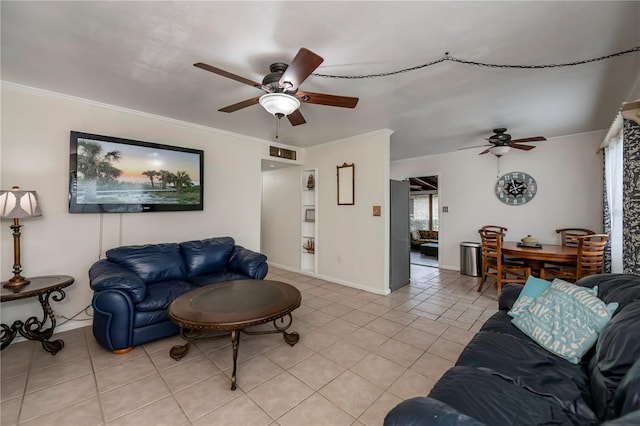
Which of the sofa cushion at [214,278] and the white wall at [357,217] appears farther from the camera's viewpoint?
the white wall at [357,217]

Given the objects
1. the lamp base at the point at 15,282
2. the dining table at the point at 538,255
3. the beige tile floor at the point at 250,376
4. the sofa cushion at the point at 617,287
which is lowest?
the beige tile floor at the point at 250,376

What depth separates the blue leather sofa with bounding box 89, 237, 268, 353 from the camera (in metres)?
2.38

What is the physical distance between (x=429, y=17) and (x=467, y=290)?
413cm

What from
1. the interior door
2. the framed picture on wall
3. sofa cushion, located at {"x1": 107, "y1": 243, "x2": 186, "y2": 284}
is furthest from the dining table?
sofa cushion, located at {"x1": 107, "y1": 243, "x2": 186, "y2": 284}

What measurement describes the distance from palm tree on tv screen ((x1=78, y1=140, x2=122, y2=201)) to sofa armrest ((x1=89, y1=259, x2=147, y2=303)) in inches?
40.0

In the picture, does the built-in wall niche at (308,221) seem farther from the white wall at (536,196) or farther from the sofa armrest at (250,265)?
the white wall at (536,196)

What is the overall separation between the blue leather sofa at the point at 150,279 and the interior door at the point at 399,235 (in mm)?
2187

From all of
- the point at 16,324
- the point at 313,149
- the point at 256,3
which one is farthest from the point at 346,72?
the point at 16,324

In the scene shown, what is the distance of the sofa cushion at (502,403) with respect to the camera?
3.45 feet

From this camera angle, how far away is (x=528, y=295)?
1974 millimetres

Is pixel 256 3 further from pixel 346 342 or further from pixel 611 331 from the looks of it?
pixel 346 342

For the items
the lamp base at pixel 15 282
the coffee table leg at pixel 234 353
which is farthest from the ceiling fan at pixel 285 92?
the lamp base at pixel 15 282

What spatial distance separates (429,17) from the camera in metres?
1.70

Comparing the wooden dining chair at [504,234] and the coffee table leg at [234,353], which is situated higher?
the wooden dining chair at [504,234]
